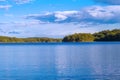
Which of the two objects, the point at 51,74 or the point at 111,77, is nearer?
the point at 111,77

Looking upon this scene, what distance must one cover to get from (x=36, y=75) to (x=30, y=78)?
111 inches

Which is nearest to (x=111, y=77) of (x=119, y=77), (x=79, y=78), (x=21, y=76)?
(x=119, y=77)

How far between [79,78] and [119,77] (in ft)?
15.0

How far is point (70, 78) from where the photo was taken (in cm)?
3984

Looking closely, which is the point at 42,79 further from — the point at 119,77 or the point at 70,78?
the point at 119,77

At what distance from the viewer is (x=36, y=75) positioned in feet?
142

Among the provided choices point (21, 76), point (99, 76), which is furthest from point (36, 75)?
point (99, 76)

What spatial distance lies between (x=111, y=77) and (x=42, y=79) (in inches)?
315

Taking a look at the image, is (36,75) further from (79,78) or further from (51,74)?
(79,78)

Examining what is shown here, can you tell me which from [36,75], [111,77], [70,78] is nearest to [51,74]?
[36,75]

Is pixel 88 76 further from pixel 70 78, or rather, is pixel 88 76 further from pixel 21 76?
pixel 21 76

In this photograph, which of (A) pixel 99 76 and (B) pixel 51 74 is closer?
(A) pixel 99 76

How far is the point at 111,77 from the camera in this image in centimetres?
3978

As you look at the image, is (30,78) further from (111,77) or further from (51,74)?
(111,77)
